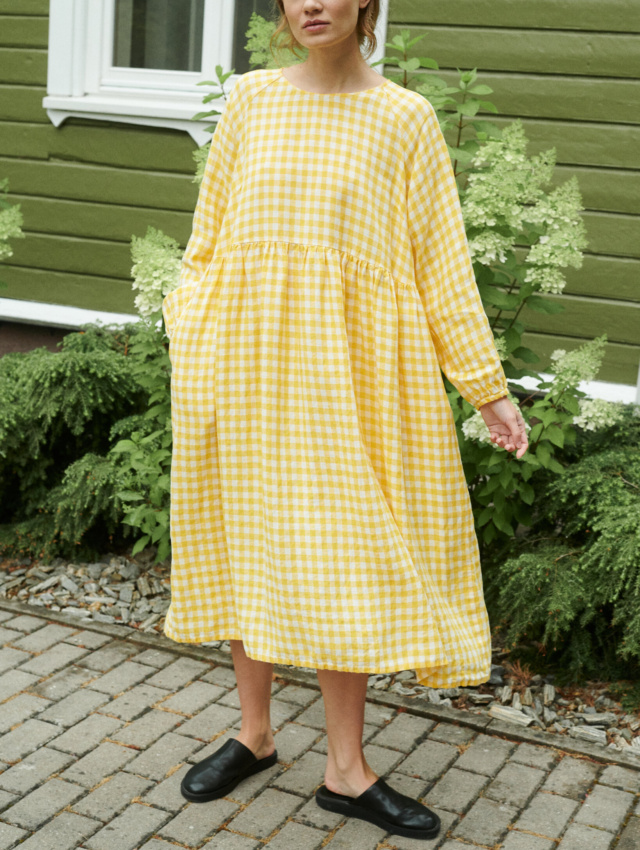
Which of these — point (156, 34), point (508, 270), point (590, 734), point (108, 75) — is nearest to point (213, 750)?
point (590, 734)

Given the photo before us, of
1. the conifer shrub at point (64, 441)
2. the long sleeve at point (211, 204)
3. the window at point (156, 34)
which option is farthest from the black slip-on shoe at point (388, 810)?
the window at point (156, 34)

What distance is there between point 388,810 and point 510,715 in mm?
772

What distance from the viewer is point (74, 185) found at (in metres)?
5.27

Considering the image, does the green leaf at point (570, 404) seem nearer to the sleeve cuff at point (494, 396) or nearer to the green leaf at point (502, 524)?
the green leaf at point (502, 524)

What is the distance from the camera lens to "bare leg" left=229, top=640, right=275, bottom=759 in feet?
8.43

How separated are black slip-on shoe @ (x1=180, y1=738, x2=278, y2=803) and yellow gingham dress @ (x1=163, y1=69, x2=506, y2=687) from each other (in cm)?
46

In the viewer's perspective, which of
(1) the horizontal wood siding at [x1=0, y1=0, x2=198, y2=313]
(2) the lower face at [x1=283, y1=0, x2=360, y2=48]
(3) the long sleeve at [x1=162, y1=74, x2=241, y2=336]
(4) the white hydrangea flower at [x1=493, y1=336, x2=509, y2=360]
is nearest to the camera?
(2) the lower face at [x1=283, y1=0, x2=360, y2=48]

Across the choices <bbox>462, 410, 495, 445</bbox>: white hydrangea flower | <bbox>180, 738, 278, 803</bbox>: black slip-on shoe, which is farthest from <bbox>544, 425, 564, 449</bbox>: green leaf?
<bbox>180, 738, 278, 803</bbox>: black slip-on shoe

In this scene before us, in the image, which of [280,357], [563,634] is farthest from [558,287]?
[280,357]

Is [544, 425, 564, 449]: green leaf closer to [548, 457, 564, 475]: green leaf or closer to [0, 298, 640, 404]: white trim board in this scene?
[548, 457, 564, 475]: green leaf

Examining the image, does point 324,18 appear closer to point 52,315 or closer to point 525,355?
point 525,355

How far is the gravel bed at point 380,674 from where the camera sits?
3.12 m

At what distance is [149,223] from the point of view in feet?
16.8

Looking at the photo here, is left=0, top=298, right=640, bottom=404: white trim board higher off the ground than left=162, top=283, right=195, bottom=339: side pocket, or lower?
lower
